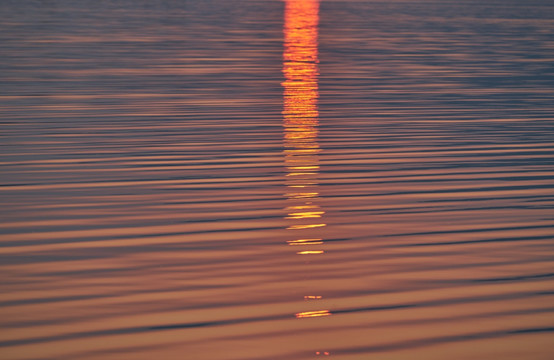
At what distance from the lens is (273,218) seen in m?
6.43

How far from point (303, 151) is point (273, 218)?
102 inches

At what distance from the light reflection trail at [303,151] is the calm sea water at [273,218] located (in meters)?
0.03

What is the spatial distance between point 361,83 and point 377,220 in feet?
28.3

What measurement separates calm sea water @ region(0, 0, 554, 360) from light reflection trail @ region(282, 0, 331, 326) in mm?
27

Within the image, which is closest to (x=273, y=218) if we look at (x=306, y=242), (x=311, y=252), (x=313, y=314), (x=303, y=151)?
(x=306, y=242)

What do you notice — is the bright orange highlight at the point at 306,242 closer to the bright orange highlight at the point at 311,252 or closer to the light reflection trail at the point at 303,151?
the light reflection trail at the point at 303,151

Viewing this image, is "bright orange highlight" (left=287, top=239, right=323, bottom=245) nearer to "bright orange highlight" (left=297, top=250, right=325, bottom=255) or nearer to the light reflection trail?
the light reflection trail

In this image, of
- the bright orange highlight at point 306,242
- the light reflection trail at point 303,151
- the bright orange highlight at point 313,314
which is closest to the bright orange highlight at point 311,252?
the light reflection trail at point 303,151

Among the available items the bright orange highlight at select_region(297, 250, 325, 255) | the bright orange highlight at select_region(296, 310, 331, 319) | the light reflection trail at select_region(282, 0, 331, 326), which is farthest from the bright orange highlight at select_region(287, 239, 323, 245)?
the bright orange highlight at select_region(296, 310, 331, 319)

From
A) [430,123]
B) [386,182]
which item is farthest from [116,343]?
[430,123]

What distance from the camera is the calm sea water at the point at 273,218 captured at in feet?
14.3

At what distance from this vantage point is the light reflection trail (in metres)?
6.03

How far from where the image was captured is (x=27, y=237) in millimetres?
5801

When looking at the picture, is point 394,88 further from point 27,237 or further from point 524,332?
point 524,332
